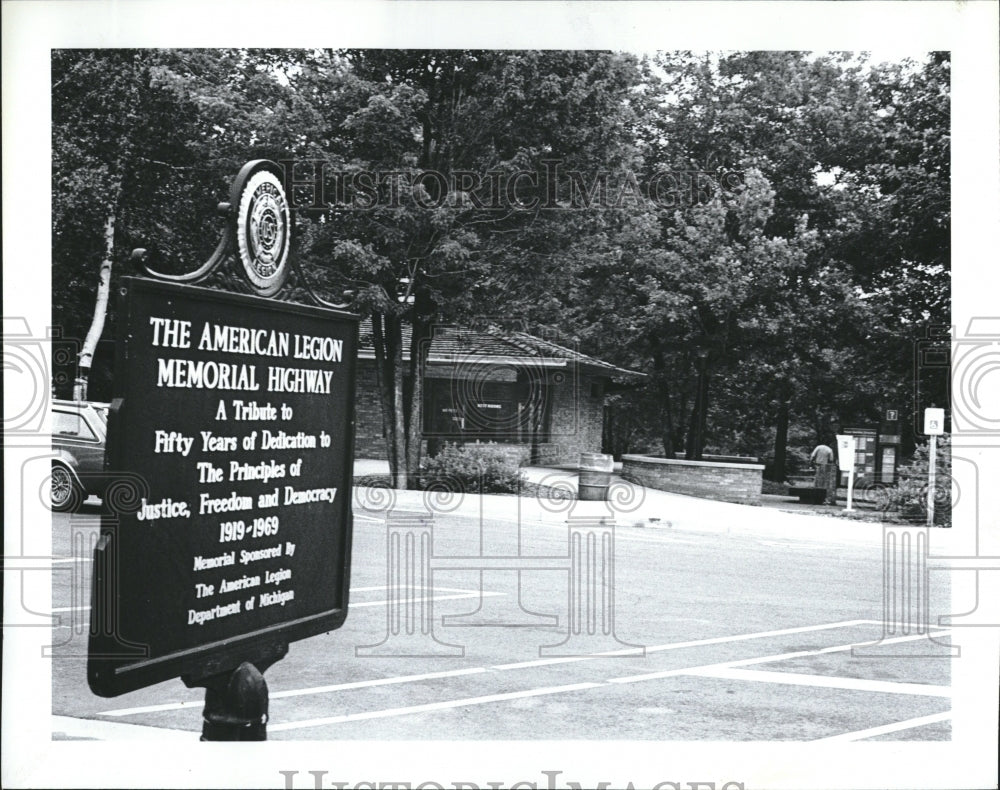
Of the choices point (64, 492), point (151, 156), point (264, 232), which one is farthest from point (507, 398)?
point (264, 232)

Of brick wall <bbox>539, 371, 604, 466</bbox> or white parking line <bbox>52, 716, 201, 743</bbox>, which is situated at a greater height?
brick wall <bbox>539, 371, 604, 466</bbox>

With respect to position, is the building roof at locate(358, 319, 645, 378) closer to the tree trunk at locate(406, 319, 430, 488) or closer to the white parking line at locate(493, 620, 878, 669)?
the tree trunk at locate(406, 319, 430, 488)

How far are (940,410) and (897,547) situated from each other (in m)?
3.08

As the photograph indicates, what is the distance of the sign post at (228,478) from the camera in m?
2.84

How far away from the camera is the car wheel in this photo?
1323 centimetres


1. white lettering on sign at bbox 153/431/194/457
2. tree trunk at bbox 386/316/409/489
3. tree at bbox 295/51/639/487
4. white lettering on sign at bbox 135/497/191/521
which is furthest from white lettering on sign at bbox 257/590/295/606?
tree trunk at bbox 386/316/409/489

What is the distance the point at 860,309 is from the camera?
23078 millimetres

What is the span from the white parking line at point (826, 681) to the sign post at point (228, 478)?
4554mm

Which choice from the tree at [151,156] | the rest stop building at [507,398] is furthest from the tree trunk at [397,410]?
the tree at [151,156]

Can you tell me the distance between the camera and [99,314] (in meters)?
17.2

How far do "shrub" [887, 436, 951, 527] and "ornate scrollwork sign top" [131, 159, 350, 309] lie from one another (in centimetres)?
1625

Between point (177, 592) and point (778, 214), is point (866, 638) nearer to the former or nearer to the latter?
point (177, 592)

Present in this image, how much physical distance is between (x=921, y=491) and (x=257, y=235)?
16918mm

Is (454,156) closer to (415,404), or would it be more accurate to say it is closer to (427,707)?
(415,404)
